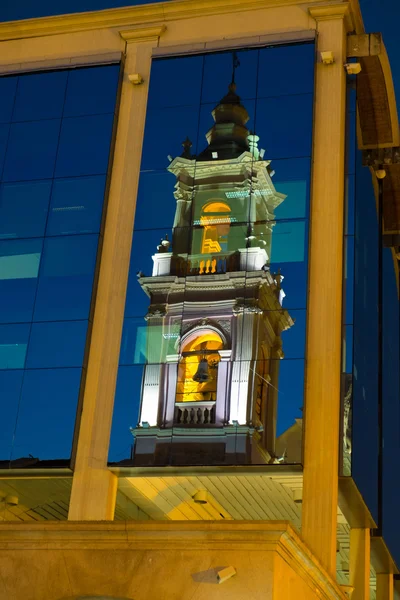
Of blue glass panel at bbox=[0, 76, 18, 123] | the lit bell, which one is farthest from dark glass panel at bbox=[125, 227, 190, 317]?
blue glass panel at bbox=[0, 76, 18, 123]

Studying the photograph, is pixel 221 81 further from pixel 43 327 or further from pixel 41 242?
pixel 43 327

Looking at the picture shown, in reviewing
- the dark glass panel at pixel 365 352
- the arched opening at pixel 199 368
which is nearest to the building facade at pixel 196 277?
the arched opening at pixel 199 368

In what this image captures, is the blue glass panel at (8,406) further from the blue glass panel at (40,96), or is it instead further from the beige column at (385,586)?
the beige column at (385,586)

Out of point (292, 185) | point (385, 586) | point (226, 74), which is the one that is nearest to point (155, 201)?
point (292, 185)

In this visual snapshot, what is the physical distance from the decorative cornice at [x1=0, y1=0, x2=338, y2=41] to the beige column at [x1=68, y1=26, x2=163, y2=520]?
1.61 ft

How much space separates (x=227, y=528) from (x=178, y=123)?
13.0 meters

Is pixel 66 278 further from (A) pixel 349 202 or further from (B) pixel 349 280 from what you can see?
(A) pixel 349 202

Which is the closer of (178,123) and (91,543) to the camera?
(91,543)

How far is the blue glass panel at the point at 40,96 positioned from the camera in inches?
1080

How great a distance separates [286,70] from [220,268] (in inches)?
230

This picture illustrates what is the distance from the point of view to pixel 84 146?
26750mm

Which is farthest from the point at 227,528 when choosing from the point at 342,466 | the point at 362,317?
the point at 362,317

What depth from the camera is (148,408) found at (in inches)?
910

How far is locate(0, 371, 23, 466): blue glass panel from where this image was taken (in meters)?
23.7
